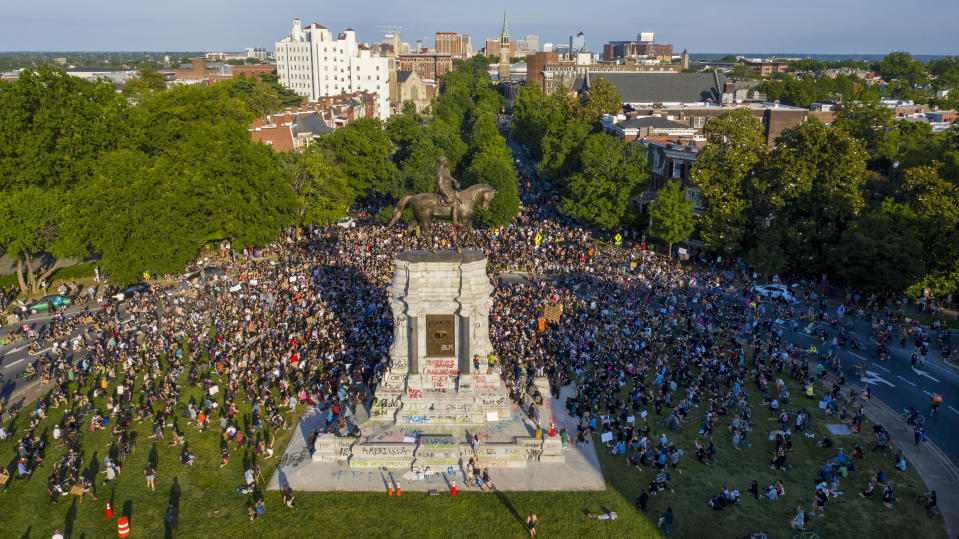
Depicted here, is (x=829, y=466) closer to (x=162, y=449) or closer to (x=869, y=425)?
(x=869, y=425)

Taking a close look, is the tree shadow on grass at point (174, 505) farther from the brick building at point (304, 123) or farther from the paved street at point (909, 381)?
the brick building at point (304, 123)

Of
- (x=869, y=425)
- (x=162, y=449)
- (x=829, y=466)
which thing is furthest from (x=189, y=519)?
(x=869, y=425)

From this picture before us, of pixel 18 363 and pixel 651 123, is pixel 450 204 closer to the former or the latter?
pixel 18 363

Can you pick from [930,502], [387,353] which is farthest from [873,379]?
[387,353]

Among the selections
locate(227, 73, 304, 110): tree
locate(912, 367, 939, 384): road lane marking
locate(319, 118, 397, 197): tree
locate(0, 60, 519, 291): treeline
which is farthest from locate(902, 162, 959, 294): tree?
locate(227, 73, 304, 110): tree

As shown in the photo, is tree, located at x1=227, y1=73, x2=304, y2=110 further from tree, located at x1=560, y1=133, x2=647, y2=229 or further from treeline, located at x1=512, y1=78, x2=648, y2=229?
tree, located at x1=560, y1=133, x2=647, y2=229

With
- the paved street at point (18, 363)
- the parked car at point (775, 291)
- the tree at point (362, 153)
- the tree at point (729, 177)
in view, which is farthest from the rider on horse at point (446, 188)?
the tree at point (362, 153)
